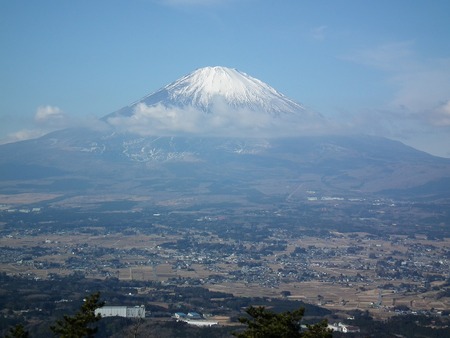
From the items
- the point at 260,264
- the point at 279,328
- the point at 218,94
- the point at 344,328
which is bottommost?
the point at 344,328

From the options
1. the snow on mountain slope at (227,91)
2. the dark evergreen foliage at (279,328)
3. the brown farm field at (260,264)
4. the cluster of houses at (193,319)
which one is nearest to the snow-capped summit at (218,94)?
the snow on mountain slope at (227,91)

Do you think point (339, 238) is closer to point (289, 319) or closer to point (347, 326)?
point (347, 326)

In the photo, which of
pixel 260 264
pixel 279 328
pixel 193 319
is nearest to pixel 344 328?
pixel 193 319

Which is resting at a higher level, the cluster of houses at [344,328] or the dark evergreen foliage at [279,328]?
the dark evergreen foliage at [279,328]

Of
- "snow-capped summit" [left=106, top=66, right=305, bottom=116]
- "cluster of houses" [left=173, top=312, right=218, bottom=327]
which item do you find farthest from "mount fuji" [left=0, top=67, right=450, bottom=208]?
"cluster of houses" [left=173, top=312, right=218, bottom=327]

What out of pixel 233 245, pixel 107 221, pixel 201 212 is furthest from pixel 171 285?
pixel 201 212

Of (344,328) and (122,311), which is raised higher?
(122,311)

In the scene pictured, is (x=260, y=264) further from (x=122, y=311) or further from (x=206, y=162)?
(x=206, y=162)

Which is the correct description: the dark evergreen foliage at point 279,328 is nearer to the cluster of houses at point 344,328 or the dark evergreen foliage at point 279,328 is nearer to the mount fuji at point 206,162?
the cluster of houses at point 344,328
